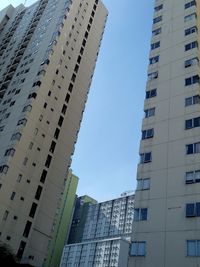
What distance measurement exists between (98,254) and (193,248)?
10579 centimetres

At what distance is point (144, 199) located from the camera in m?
41.1

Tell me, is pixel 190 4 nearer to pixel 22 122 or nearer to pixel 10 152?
pixel 22 122

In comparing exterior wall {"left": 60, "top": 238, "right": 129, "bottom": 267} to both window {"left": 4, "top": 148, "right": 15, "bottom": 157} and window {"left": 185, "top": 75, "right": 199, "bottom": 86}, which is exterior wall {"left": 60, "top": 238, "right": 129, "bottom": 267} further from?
window {"left": 185, "top": 75, "right": 199, "bottom": 86}

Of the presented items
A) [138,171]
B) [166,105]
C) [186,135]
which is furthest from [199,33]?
[138,171]

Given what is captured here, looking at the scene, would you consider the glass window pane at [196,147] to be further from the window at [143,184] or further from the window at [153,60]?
the window at [153,60]

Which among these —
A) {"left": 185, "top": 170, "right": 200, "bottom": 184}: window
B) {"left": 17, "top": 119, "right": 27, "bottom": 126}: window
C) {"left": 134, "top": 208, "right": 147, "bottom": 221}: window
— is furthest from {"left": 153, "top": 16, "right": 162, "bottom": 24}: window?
{"left": 134, "top": 208, "right": 147, "bottom": 221}: window

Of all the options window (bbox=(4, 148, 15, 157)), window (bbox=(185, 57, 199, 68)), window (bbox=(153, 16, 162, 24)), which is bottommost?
window (bbox=(4, 148, 15, 157))

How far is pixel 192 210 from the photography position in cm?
3691

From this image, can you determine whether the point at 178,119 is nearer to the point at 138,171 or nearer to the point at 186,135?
the point at 186,135

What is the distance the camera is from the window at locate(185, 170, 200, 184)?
38500 millimetres

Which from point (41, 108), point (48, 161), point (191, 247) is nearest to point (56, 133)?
point (41, 108)

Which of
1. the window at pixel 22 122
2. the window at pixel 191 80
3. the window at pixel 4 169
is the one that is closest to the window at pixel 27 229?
the window at pixel 4 169

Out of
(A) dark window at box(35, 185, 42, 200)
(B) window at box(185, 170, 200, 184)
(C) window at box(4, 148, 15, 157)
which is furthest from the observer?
(A) dark window at box(35, 185, 42, 200)

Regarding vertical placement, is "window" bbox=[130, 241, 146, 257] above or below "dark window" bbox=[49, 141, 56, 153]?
below
